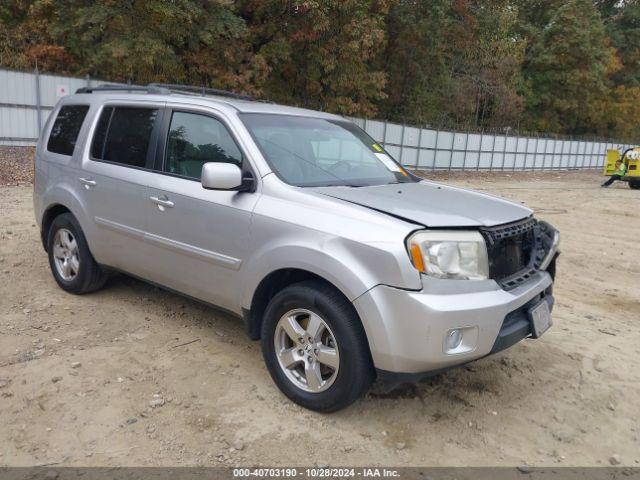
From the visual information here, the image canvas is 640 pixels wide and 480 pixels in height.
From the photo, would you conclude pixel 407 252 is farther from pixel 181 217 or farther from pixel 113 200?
pixel 113 200

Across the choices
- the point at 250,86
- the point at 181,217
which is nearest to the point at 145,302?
the point at 181,217

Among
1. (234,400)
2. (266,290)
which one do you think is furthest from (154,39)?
(234,400)

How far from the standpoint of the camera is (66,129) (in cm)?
514

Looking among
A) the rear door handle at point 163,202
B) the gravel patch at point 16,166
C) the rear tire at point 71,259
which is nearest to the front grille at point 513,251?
the rear door handle at point 163,202

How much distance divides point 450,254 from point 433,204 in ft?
1.85

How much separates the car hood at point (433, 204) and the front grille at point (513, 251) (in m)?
0.06

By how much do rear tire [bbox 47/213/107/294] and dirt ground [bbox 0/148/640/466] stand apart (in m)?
0.15

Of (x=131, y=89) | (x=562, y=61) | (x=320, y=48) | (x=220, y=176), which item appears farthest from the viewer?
(x=562, y=61)

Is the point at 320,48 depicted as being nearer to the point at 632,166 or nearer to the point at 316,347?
the point at 632,166

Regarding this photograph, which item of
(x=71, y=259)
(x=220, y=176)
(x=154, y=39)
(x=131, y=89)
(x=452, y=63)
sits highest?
(x=452, y=63)

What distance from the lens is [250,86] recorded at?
21078mm

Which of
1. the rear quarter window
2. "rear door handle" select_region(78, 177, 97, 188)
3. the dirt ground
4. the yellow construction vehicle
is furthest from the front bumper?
the yellow construction vehicle

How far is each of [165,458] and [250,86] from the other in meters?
19.5

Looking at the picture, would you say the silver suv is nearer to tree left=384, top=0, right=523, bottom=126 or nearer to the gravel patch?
the gravel patch
